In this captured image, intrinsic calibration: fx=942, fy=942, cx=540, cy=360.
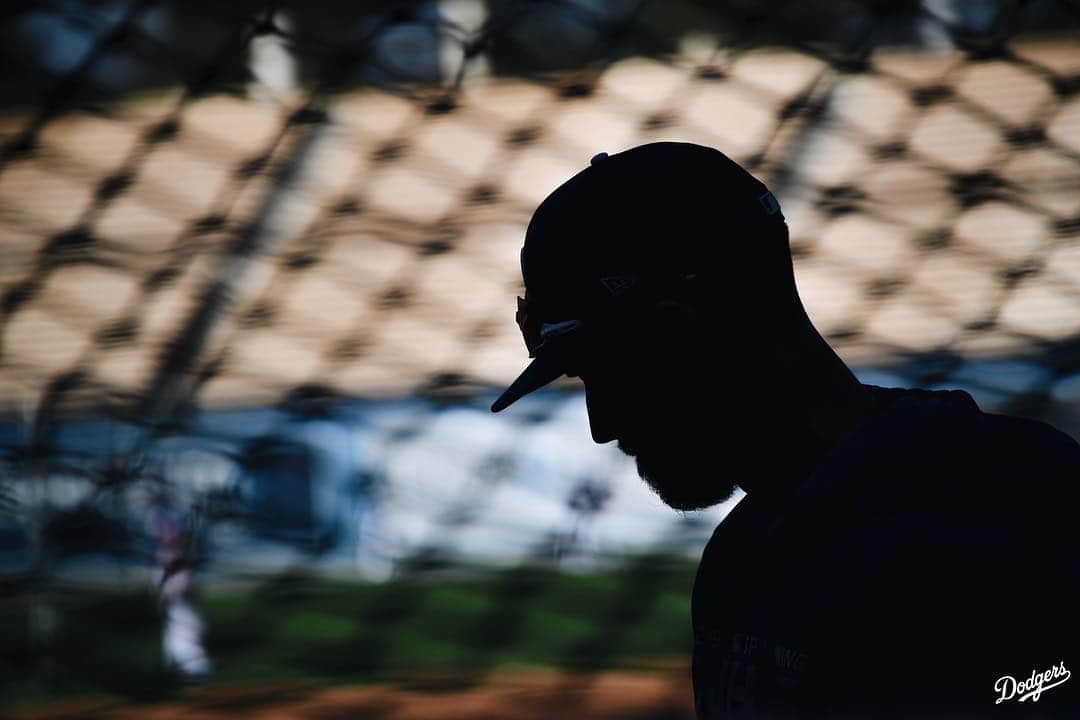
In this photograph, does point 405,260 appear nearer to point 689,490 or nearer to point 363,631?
point 363,631

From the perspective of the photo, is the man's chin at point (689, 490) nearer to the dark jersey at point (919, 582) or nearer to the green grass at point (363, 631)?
the dark jersey at point (919, 582)

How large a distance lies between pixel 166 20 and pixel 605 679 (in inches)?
51.0

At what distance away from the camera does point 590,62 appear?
5.12 feet

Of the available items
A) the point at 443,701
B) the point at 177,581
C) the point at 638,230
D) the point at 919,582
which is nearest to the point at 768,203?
the point at 638,230

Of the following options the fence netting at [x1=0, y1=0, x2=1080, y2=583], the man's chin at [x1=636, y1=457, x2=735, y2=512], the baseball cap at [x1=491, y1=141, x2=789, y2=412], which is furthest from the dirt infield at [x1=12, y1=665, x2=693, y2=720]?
the baseball cap at [x1=491, y1=141, x2=789, y2=412]

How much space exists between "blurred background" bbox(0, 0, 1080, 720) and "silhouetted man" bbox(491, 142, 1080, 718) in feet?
3.16

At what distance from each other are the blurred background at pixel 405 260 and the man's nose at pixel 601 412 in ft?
3.15

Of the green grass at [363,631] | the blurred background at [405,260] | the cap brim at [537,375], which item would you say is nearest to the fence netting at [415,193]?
the blurred background at [405,260]

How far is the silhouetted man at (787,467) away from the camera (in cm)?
40

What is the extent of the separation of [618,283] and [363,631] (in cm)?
132

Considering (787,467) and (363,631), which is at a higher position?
(787,467)

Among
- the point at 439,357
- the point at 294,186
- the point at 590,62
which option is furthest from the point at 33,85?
the point at 590,62

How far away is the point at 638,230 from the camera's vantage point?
0.54m

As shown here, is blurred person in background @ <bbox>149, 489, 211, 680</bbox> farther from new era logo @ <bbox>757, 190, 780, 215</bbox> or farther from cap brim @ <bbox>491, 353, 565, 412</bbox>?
new era logo @ <bbox>757, 190, 780, 215</bbox>
